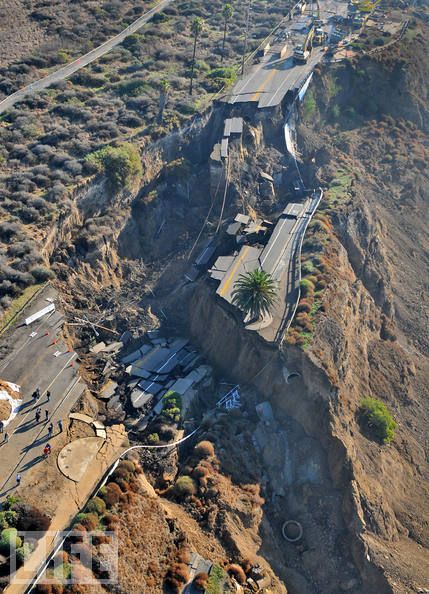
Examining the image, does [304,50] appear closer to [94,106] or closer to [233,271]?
[94,106]

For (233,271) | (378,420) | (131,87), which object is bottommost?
(378,420)

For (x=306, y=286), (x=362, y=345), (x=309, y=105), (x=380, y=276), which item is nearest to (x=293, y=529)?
(x=362, y=345)

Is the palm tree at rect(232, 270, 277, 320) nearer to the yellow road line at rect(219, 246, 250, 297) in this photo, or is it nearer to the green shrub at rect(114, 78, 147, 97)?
the yellow road line at rect(219, 246, 250, 297)

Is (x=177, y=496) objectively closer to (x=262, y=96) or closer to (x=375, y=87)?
(x=262, y=96)

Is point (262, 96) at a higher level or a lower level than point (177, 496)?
higher

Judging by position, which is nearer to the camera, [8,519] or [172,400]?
[8,519]

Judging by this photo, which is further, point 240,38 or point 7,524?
point 240,38

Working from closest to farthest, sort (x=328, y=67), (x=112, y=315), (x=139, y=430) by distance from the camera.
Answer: (x=139, y=430), (x=112, y=315), (x=328, y=67)

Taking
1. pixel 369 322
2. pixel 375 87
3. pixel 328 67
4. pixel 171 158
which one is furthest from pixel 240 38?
pixel 369 322
